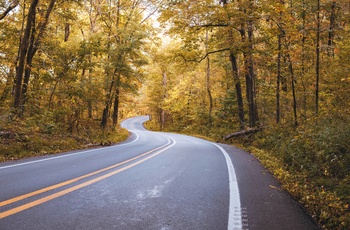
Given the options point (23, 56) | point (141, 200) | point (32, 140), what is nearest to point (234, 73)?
point (23, 56)

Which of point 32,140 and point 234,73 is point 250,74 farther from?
point 32,140

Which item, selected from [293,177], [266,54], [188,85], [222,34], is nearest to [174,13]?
[222,34]

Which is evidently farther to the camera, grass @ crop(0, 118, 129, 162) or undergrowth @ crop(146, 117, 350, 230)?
grass @ crop(0, 118, 129, 162)

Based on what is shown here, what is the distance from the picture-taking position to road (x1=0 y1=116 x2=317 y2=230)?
3121 millimetres

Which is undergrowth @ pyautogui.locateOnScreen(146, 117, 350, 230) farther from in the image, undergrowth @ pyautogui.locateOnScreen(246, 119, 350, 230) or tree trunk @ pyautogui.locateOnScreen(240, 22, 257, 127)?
tree trunk @ pyautogui.locateOnScreen(240, 22, 257, 127)

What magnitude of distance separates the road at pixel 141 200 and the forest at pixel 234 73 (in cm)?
71

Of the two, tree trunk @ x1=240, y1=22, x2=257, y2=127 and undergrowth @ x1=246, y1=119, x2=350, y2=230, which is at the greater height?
tree trunk @ x1=240, y1=22, x2=257, y2=127

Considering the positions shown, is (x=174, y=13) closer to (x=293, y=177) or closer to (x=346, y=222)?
(x=293, y=177)

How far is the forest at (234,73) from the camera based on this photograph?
6.79 meters

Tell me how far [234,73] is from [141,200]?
1463 centimetres

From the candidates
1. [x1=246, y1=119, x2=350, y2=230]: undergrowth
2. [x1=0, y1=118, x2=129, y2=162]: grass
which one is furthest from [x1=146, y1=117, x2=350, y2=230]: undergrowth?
[x1=0, y1=118, x2=129, y2=162]: grass

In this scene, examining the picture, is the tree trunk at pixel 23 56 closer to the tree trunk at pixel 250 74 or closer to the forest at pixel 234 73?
the forest at pixel 234 73

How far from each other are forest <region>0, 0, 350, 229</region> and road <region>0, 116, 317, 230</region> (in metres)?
0.71

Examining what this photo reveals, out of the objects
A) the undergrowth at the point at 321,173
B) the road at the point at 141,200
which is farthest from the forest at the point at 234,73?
the road at the point at 141,200
